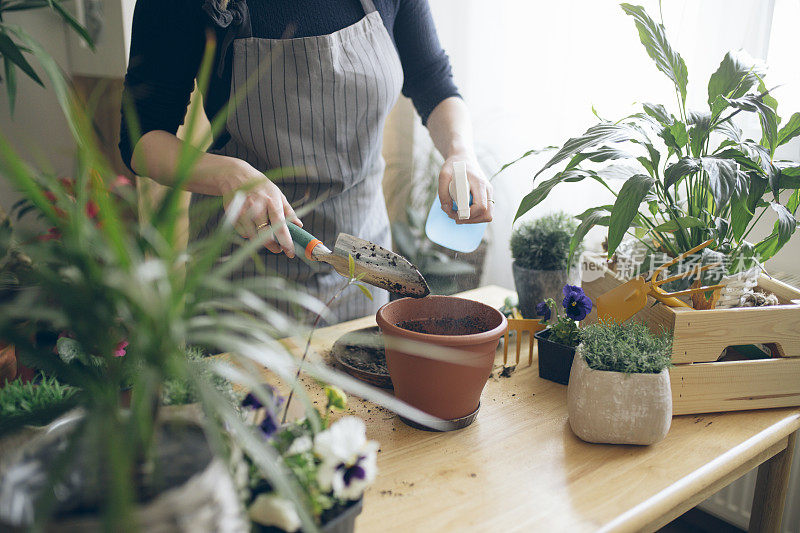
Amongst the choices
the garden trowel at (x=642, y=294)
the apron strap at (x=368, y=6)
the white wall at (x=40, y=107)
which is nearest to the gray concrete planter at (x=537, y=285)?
the garden trowel at (x=642, y=294)

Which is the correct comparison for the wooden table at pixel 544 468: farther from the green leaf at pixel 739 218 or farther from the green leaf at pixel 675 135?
the green leaf at pixel 675 135

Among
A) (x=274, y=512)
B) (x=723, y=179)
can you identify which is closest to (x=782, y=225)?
(x=723, y=179)

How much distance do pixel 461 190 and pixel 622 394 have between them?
0.44 meters

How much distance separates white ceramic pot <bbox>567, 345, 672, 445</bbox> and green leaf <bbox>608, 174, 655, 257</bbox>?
0.61ft

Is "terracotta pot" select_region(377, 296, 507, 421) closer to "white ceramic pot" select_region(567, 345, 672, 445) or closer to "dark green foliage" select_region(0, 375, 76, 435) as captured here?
"white ceramic pot" select_region(567, 345, 672, 445)

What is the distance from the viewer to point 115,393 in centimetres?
43

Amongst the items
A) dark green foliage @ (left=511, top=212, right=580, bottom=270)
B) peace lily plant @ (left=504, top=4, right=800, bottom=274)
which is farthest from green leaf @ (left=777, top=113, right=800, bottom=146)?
dark green foliage @ (left=511, top=212, right=580, bottom=270)

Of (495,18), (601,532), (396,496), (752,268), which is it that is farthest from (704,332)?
(495,18)

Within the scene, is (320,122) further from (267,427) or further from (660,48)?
(267,427)

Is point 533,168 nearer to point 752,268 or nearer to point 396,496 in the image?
point 752,268

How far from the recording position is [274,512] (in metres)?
0.46

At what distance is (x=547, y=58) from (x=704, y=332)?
1260 millimetres

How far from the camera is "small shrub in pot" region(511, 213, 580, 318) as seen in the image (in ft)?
3.80

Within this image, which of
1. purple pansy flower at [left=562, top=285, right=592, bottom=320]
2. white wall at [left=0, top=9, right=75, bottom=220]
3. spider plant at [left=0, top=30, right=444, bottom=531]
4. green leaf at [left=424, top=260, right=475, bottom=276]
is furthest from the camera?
white wall at [left=0, top=9, right=75, bottom=220]
